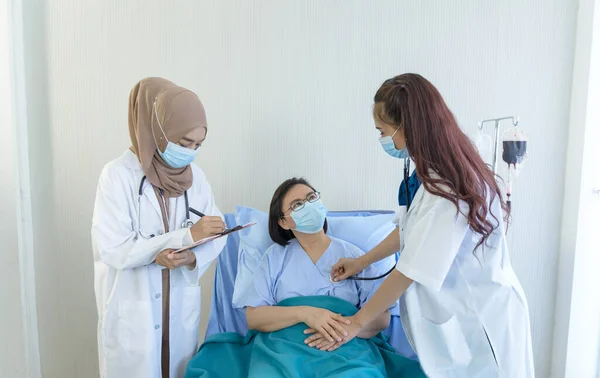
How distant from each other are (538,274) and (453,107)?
0.91 m

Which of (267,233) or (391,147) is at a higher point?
(391,147)

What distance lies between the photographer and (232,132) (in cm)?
212

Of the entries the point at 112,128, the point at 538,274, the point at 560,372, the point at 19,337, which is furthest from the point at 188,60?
the point at 560,372

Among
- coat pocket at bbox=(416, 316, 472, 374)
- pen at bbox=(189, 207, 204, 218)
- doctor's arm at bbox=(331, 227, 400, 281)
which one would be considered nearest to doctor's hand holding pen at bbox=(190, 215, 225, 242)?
pen at bbox=(189, 207, 204, 218)

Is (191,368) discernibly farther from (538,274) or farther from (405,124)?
(538,274)

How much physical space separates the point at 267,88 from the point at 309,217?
743 millimetres

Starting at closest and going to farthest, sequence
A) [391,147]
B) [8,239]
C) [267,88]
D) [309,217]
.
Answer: [391,147]
[309,217]
[8,239]
[267,88]

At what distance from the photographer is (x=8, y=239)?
1964mm

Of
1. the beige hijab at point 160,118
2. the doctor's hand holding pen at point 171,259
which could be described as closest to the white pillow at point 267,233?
the doctor's hand holding pen at point 171,259

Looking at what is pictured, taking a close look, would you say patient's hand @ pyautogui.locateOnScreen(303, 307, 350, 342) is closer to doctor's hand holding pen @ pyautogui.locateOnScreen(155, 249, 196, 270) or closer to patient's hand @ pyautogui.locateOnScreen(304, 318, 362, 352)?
patient's hand @ pyautogui.locateOnScreen(304, 318, 362, 352)

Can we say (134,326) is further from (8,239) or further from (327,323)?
(8,239)

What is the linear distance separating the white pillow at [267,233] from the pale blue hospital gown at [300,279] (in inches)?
2.3

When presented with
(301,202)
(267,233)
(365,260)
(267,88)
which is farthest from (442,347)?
(267,88)

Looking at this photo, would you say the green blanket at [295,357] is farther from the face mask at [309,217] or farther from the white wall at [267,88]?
the white wall at [267,88]
